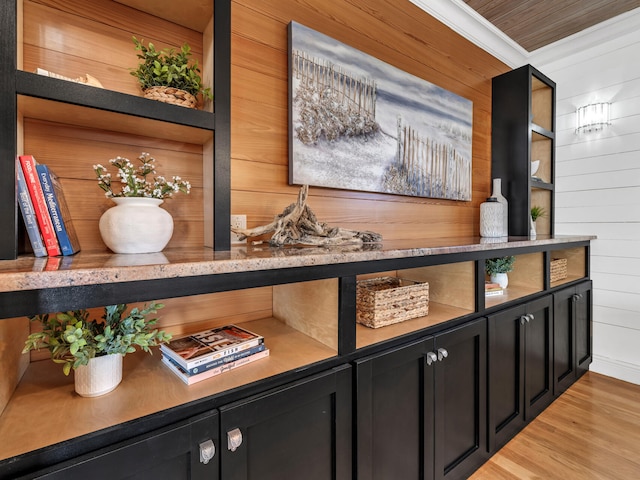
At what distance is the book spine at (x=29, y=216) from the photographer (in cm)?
74

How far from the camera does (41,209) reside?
0.76m

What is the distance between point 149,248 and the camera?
92 cm

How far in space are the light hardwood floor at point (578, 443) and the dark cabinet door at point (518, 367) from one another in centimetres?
7

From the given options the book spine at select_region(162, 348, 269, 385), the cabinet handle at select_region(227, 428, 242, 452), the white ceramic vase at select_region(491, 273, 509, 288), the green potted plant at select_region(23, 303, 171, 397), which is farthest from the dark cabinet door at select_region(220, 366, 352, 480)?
the white ceramic vase at select_region(491, 273, 509, 288)

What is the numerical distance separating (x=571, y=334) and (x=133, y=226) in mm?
2697

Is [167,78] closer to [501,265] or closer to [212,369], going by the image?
[212,369]

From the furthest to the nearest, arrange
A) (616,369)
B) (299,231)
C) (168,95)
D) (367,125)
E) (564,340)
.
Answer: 1. (616,369)
2. (564,340)
3. (367,125)
4. (299,231)
5. (168,95)

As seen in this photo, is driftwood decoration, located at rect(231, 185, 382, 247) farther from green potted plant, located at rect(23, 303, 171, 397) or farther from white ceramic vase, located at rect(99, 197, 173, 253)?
green potted plant, located at rect(23, 303, 171, 397)

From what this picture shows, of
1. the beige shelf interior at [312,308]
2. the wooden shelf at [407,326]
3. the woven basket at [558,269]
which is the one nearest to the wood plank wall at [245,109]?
the beige shelf interior at [312,308]

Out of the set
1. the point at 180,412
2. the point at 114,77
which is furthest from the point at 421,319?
the point at 114,77

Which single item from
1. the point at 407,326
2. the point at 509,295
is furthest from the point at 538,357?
the point at 407,326

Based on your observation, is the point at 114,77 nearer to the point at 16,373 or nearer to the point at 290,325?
the point at 16,373

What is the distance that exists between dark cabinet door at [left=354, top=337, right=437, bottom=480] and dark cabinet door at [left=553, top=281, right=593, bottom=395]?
1348mm

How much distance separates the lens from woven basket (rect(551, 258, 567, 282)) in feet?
7.37
